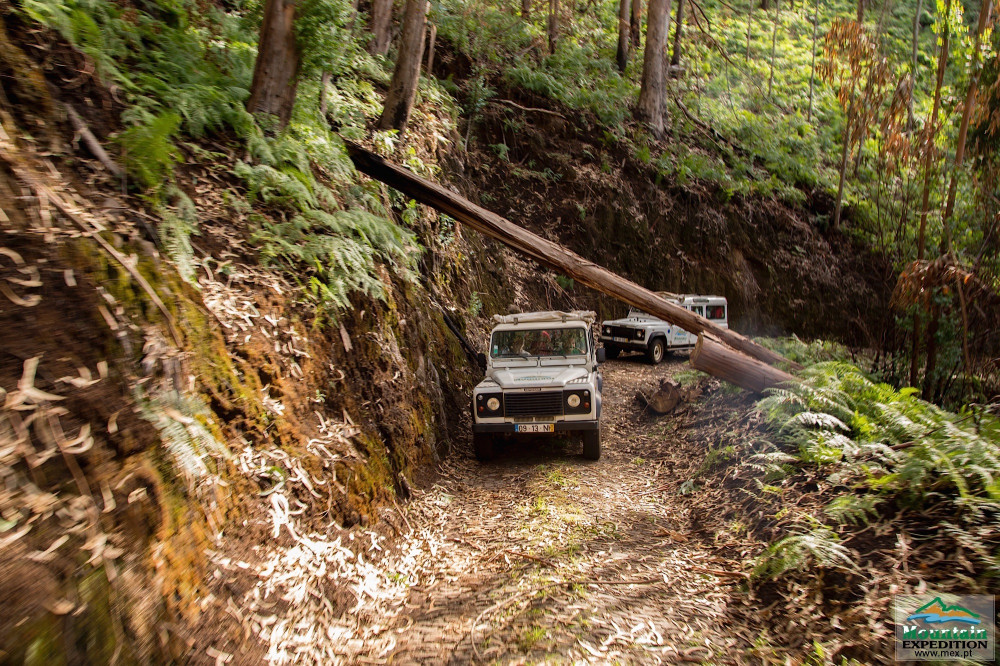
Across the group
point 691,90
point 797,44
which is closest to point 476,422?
point 691,90

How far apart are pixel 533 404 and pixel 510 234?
2.36 m

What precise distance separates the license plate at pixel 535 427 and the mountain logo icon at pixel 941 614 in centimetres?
419

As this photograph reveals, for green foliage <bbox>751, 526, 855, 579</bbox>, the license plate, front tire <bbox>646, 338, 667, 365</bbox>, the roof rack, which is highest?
the roof rack

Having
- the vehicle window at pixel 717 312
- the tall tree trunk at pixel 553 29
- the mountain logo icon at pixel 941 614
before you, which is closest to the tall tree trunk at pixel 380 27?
the tall tree trunk at pixel 553 29

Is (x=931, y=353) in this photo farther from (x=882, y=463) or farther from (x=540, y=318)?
(x=540, y=318)

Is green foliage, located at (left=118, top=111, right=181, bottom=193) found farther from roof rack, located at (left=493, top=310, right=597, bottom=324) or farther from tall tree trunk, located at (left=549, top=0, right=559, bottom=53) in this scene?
tall tree trunk, located at (left=549, top=0, right=559, bottom=53)

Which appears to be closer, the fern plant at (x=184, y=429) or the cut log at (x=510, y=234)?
the fern plant at (x=184, y=429)

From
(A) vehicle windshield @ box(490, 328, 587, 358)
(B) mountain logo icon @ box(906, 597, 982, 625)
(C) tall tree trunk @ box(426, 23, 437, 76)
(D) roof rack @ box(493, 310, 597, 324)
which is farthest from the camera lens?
(C) tall tree trunk @ box(426, 23, 437, 76)

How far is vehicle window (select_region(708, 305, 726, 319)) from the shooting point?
1477 cm

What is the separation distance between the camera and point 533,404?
6.88 meters

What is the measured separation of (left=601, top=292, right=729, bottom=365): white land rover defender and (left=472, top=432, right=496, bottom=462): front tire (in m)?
7.17

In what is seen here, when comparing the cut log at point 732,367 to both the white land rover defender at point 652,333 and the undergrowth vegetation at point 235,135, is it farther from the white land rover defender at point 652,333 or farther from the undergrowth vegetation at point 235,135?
the white land rover defender at point 652,333

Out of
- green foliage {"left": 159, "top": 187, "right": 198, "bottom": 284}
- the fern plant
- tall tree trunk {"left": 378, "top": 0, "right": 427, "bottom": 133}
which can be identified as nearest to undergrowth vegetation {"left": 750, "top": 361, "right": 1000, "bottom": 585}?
the fern plant

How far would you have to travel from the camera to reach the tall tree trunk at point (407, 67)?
8953mm
